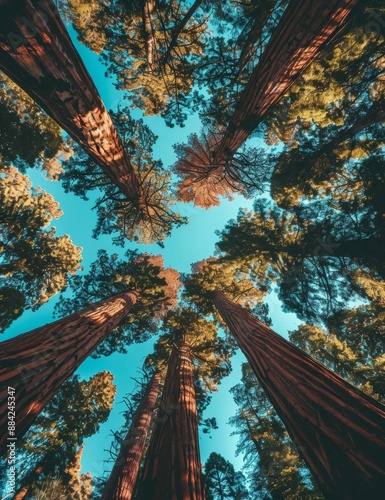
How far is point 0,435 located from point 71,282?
692cm

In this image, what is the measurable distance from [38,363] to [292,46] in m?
5.17

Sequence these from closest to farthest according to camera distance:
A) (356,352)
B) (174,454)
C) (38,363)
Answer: (38,363) < (174,454) < (356,352)

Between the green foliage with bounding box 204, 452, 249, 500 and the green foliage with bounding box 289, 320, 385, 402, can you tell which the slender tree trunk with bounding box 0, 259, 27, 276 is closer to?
the green foliage with bounding box 204, 452, 249, 500

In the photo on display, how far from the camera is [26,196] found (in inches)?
372

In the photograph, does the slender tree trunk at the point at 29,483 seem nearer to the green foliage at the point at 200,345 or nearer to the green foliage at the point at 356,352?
the green foliage at the point at 200,345

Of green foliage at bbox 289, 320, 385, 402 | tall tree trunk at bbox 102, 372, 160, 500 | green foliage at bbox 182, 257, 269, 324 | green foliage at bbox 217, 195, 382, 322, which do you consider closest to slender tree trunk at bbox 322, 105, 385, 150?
green foliage at bbox 217, 195, 382, 322

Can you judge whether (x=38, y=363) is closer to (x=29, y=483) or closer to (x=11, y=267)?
(x=29, y=483)

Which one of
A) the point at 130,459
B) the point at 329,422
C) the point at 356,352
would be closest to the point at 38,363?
the point at 329,422

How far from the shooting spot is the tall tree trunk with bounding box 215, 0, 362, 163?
3.10 meters

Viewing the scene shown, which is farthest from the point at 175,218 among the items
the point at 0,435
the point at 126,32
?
the point at 0,435

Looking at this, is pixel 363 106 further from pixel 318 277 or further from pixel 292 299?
pixel 292 299

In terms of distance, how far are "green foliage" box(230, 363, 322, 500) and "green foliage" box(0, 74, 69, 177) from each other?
12545 millimetres

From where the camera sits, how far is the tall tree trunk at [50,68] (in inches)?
91.3

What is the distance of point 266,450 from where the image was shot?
849 cm
